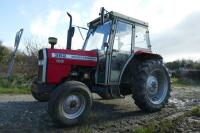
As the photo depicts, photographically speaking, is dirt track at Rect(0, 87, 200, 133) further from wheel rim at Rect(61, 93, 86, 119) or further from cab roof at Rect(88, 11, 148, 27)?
cab roof at Rect(88, 11, 148, 27)

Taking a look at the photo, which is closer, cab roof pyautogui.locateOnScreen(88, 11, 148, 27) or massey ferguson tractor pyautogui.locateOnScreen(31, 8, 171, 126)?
massey ferguson tractor pyautogui.locateOnScreen(31, 8, 171, 126)

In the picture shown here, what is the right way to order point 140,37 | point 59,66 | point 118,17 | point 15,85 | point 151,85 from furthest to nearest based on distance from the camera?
point 15,85
point 140,37
point 151,85
point 118,17
point 59,66

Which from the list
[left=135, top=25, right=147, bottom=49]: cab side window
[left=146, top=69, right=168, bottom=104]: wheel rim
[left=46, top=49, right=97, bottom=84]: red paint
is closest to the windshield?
[left=46, top=49, right=97, bottom=84]: red paint

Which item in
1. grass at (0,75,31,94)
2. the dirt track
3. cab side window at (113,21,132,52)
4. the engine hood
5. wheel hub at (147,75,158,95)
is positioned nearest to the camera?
the dirt track

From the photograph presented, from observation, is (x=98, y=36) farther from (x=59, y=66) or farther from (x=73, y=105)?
(x=73, y=105)

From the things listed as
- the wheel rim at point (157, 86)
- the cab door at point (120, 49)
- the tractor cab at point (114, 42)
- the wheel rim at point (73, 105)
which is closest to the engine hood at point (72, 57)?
the tractor cab at point (114, 42)

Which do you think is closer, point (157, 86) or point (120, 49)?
point (120, 49)

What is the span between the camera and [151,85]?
7609mm

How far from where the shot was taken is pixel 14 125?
5.70 m

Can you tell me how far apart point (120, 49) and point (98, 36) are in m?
0.69

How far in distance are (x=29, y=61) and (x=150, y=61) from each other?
996 cm

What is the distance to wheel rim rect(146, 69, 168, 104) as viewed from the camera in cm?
756

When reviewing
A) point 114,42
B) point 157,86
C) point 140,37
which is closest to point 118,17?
point 114,42

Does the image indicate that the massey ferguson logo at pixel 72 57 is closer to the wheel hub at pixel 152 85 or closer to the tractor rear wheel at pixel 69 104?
the tractor rear wheel at pixel 69 104
